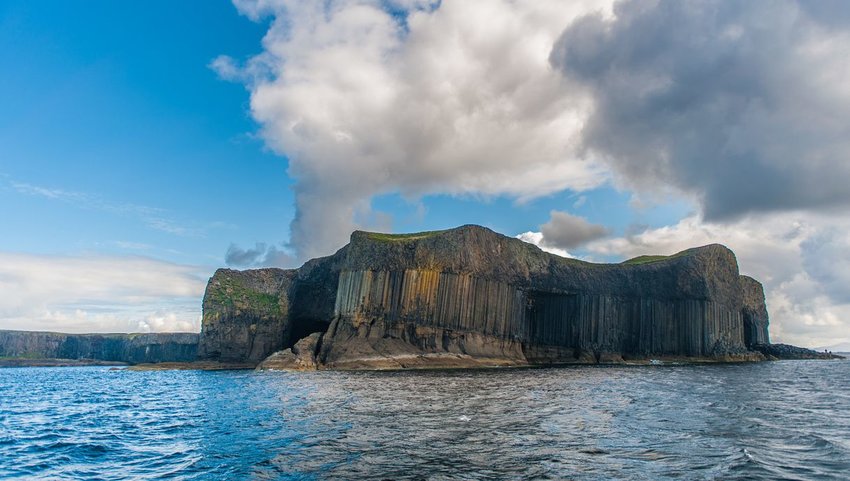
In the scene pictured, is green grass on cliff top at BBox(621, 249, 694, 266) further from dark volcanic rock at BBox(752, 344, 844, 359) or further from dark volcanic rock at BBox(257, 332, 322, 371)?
dark volcanic rock at BBox(257, 332, 322, 371)

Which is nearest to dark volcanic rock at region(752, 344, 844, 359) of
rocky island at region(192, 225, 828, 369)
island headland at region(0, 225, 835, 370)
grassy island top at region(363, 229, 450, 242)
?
island headland at region(0, 225, 835, 370)

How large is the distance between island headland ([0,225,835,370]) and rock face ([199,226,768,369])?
0.21m

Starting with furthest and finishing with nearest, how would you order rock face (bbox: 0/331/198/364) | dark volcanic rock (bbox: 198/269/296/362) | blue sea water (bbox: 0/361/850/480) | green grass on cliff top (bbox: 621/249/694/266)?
rock face (bbox: 0/331/198/364), green grass on cliff top (bbox: 621/249/694/266), dark volcanic rock (bbox: 198/269/296/362), blue sea water (bbox: 0/361/850/480)

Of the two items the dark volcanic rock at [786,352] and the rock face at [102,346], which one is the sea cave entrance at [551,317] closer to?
→ the dark volcanic rock at [786,352]

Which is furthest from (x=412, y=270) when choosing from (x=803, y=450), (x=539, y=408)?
(x=803, y=450)

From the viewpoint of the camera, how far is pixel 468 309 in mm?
99562

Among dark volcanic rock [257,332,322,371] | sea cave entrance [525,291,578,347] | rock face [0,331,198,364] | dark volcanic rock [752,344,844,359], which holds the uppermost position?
sea cave entrance [525,291,578,347]

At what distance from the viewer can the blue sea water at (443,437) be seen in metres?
17.6

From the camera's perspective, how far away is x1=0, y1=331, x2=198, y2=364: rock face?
17788cm

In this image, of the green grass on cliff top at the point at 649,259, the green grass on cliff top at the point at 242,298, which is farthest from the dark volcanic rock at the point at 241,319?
the green grass on cliff top at the point at 649,259

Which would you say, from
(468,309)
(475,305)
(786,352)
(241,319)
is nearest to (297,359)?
(468,309)

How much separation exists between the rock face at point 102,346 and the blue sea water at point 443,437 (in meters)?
147

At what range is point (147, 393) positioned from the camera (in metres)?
50.7

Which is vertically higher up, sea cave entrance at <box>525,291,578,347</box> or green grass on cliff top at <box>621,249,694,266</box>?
green grass on cliff top at <box>621,249,694,266</box>
